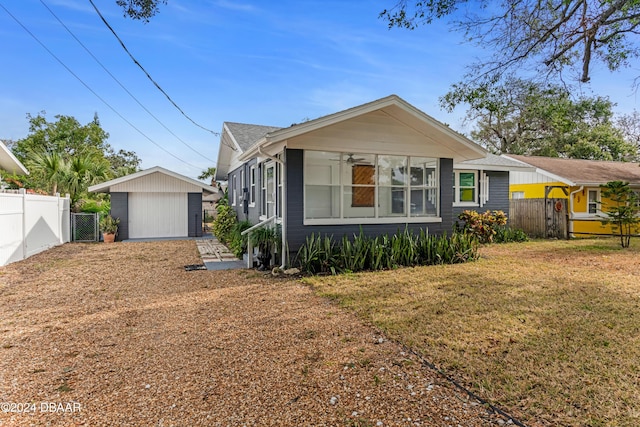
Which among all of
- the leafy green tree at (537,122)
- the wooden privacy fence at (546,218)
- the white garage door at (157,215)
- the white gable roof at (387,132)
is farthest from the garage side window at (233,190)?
the wooden privacy fence at (546,218)

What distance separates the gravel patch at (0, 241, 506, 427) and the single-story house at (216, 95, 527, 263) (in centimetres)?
236

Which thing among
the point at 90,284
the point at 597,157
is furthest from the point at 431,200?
the point at 597,157

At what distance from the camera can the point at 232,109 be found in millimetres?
17391

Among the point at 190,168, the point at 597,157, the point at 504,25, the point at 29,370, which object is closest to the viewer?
the point at 29,370

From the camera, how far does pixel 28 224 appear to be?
9.41m

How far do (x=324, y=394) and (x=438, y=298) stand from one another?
319 cm

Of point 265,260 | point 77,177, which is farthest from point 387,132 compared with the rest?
point 77,177

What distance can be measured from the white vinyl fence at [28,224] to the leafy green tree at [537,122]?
10546 mm

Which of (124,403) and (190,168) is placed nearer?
(124,403)

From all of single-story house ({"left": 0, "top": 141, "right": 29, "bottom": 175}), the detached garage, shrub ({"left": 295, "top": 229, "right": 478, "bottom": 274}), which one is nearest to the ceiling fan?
shrub ({"left": 295, "top": 229, "right": 478, "bottom": 274})

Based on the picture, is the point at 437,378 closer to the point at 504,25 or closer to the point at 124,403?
the point at 124,403

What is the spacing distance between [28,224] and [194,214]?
264 inches

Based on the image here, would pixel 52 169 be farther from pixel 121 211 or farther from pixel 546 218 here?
pixel 546 218

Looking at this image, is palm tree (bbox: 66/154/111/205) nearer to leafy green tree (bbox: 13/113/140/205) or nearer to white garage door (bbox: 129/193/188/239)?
leafy green tree (bbox: 13/113/140/205)
